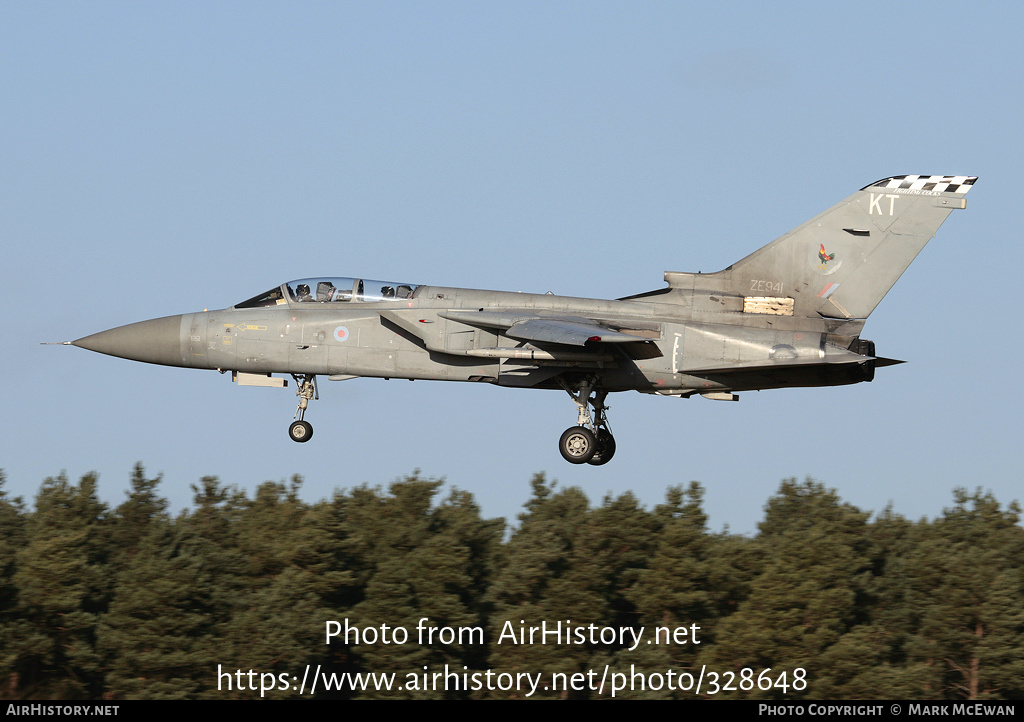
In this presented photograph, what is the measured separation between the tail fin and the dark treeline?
2151 centimetres

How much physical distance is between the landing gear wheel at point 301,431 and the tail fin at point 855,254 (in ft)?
23.0

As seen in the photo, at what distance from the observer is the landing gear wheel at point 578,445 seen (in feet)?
67.8

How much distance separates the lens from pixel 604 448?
21.3 m

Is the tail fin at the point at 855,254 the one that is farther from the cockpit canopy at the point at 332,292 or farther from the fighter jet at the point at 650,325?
the cockpit canopy at the point at 332,292

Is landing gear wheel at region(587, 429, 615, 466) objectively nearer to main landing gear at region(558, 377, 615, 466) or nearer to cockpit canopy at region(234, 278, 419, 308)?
main landing gear at region(558, 377, 615, 466)

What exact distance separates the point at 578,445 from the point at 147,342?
789cm

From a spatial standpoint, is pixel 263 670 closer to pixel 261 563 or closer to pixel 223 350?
pixel 261 563

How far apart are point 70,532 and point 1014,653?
3738 cm

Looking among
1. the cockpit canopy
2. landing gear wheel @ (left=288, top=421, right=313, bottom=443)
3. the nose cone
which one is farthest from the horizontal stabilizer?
the nose cone

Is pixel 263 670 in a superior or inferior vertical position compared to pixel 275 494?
inferior

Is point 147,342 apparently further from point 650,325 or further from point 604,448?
point 650,325

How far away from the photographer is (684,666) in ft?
145

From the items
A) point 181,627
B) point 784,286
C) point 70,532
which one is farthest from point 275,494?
point 784,286
